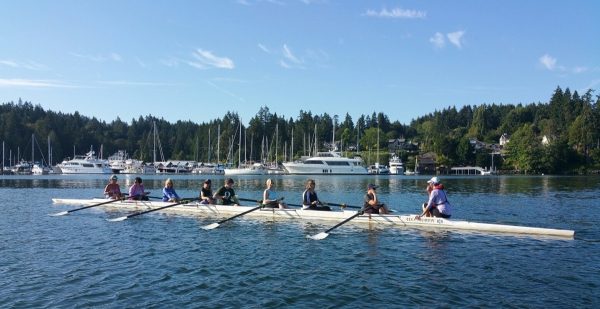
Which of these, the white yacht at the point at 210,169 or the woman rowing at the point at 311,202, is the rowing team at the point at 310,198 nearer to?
the woman rowing at the point at 311,202

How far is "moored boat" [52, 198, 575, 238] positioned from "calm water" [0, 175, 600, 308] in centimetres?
76

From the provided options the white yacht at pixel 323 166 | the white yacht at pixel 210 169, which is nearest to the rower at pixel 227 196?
the white yacht at pixel 323 166

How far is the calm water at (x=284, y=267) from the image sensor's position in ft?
43.0

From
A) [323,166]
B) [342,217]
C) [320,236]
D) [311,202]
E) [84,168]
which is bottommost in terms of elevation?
[320,236]

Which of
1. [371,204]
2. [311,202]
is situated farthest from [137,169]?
[371,204]

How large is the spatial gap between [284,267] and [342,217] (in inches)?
376

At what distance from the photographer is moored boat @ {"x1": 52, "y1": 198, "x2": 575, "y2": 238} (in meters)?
22.5

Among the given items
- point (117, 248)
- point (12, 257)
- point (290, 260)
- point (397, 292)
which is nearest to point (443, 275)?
point (397, 292)

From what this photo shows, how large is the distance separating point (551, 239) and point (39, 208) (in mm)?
33221

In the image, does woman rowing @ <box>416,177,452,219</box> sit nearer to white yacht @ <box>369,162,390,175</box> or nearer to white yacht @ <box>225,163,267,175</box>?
white yacht @ <box>225,163,267,175</box>

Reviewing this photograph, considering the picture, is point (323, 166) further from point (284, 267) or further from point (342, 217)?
point (284, 267)

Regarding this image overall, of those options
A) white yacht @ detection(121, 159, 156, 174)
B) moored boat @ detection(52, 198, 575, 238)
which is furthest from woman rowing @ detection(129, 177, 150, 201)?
white yacht @ detection(121, 159, 156, 174)

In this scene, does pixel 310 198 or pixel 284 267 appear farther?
pixel 310 198

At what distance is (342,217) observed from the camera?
25.7m
